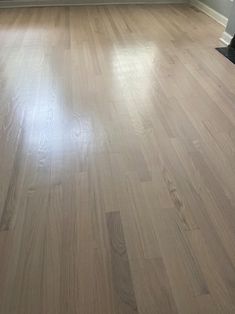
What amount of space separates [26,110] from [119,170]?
0.89 meters

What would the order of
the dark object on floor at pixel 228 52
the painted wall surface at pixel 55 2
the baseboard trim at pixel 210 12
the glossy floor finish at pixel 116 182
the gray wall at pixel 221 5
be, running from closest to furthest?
the glossy floor finish at pixel 116 182, the dark object on floor at pixel 228 52, the gray wall at pixel 221 5, the baseboard trim at pixel 210 12, the painted wall surface at pixel 55 2

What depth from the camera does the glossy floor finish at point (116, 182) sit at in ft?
3.43

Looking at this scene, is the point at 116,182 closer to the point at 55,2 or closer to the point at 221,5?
the point at 221,5

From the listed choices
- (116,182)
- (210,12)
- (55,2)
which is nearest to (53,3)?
(55,2)

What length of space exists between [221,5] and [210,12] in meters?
0.28

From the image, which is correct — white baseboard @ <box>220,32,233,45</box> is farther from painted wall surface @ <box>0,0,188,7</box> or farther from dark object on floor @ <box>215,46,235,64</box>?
painted wall surface @ <box>0,0,188,7</box>

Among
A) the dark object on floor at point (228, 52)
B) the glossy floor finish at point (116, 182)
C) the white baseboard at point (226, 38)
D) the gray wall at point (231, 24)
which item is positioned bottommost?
the glossy floor finish at point (116, 182)

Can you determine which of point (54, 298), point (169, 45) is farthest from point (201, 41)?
point (54, 298)

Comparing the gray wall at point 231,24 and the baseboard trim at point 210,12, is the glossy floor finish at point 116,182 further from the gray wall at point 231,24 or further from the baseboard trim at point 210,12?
the baseboard trim at point 210,12

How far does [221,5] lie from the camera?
387cm

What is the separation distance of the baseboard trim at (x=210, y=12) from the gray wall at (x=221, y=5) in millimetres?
39

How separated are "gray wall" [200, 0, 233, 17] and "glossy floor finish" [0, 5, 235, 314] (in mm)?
1244

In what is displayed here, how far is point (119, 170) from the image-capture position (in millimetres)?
1545

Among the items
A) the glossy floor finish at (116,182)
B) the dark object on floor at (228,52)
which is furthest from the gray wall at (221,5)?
the glossy floor finish at (116,182)
